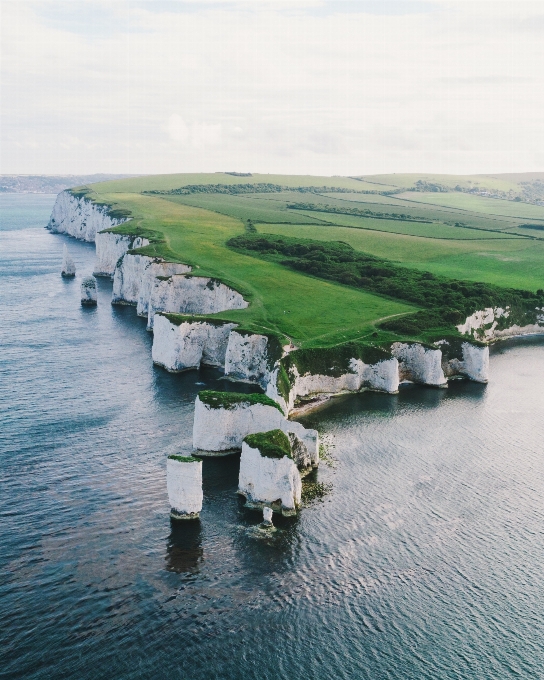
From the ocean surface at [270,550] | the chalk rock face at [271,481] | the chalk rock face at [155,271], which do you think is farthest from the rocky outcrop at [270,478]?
the chalk rock face at [155,271]

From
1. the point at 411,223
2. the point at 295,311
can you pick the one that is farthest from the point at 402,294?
the point at 411,223

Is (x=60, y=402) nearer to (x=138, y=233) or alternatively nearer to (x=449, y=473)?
(x=449, y=473)

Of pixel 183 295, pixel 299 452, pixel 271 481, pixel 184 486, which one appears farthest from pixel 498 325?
pixel 184 486

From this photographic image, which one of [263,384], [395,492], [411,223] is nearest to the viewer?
[395,492]

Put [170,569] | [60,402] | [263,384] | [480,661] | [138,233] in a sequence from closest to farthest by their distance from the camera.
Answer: [480,661]
[170,569]
[60,402]
[263,384]
[138,233]

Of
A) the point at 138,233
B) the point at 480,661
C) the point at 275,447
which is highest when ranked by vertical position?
the point at 138,233

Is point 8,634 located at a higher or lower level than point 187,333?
lower

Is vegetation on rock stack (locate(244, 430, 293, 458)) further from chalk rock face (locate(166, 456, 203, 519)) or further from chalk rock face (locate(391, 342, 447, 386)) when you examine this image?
chalk rock face (locate(391, 342, 447, 386))

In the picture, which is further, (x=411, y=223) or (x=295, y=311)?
(x=411, y=223)

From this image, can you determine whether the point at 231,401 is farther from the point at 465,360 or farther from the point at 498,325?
the point at 498,325
